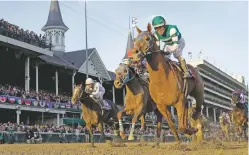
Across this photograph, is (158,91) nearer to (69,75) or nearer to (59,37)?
(69,75)

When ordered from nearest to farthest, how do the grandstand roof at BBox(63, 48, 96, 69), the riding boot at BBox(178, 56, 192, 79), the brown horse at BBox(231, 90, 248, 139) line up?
the riding boot at BBox(178, 56, 192, 79), the brown horse at BBox(231, 90, 248, 139), the grandstand roof at BBox(63, 48, 96, 69)

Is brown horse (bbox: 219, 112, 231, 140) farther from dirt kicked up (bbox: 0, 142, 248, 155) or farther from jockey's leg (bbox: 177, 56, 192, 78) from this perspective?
jockey's leg (bbox: 177, 56, 192, 78)

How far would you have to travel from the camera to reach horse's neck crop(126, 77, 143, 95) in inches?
538

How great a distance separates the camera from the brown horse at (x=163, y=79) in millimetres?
8875

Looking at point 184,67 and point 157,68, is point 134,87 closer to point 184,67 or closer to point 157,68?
point 184,67

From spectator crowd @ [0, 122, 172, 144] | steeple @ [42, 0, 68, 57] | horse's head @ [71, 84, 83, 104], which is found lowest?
spectator crowd @ [0, 122, 172, 144]

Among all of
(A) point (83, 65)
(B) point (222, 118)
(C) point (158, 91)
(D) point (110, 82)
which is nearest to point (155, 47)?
(C) point (158, 91)

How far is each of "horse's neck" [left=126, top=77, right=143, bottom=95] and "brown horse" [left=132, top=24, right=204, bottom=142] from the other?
13.9 feet

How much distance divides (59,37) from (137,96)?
50.9 meters

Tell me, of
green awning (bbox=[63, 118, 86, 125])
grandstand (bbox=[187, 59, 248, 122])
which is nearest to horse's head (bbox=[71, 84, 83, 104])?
green awning (bbox=[63, 118, 86, 125])

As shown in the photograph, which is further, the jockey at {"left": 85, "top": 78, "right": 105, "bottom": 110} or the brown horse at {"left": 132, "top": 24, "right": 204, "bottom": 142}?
the jockey at {"left": 85, "top": 78, "right": 105, "bottom": 110}

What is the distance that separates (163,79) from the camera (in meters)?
A: 9.16

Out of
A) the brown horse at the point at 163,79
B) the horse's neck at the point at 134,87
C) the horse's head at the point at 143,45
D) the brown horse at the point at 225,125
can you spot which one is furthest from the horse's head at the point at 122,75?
the brown horse at the point at 225,125

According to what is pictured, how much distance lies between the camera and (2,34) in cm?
3195
